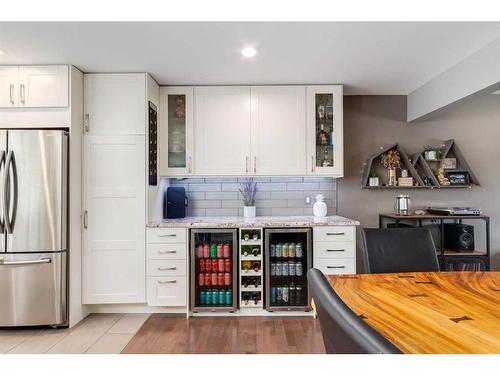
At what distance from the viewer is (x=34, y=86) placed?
2.83 m

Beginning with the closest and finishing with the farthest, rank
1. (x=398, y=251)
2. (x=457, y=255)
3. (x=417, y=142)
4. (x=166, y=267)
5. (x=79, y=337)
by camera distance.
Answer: (x=398, y=251) < (x=79, y=337) < (x=166, y=267) < (x=457, y=255) < (x=417, y=142)

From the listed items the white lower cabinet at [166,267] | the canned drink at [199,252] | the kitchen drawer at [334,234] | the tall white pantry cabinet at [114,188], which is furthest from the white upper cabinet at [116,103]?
the kitchen drawer at [334,234]

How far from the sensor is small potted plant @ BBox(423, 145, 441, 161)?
3613 mm

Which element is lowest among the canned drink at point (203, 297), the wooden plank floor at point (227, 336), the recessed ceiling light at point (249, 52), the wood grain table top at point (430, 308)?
the wooden plank floor at point (227, 336)

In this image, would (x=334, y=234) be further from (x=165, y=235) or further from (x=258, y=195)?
(x=165, y=235)

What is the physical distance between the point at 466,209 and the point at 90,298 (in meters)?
3.87

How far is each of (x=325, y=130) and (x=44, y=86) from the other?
2613 mm

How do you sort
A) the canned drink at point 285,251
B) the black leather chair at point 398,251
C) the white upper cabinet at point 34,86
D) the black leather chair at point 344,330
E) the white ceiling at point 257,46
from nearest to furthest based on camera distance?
the black leather chair at point 344,330
the black leather chair at point 398,251
the white ceiling at point 257,46
the white upper cabinet at point 34,86
the canned drink at point 285,251

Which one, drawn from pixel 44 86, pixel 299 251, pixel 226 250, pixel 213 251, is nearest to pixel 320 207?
pixel 299 251

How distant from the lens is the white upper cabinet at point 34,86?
2822 mm

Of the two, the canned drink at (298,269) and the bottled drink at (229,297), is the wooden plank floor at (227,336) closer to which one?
the bottled drink at (229,297)

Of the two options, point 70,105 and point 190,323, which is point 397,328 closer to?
point 190,323

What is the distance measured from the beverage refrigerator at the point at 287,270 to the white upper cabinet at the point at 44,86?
217 cm

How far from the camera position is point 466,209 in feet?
11.5
